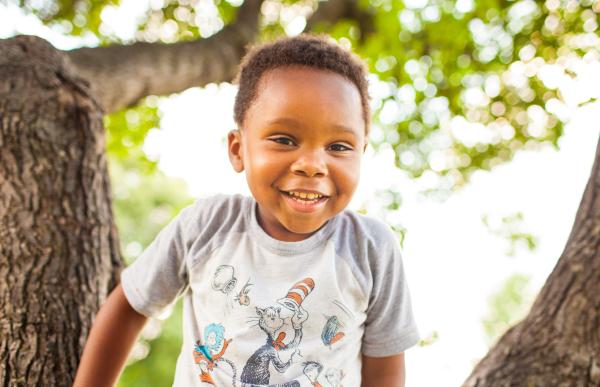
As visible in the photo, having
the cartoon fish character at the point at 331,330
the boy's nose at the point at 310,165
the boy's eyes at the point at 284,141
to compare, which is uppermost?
the boy's eyes at the point at 284,141

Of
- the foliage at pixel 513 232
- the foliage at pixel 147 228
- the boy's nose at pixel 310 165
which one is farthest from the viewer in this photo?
the foliage at pixel 147 228

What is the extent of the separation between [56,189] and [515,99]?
12.0 ft

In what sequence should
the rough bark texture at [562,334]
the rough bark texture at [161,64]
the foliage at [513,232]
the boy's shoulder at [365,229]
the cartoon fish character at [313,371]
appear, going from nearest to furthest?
the rough bark texture at [562,334] → the cartoon fish character at [313,371] → the boy's shoulder at [365,229] → the rough bark texture at [161,64] → the foliage at [513,232]

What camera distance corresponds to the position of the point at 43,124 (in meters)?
2.16

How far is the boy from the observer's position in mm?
1567

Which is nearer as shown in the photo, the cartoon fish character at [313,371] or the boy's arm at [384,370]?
the cartoon fish character at [313,371]

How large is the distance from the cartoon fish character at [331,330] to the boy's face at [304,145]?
254mm

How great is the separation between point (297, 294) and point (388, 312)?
27 cm

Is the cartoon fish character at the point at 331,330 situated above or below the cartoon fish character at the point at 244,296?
below

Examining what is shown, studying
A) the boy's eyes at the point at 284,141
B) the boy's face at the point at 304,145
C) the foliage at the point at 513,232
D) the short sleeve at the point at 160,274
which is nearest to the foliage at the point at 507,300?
the foliage at the point at 513,232

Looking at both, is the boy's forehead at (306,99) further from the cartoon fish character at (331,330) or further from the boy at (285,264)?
the cartoon fish character at (331,330)

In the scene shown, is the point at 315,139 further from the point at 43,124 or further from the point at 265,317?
the point at 43,124

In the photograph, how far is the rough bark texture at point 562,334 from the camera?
125 cm

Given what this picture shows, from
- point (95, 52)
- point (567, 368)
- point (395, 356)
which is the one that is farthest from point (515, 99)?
point (567, 368)
